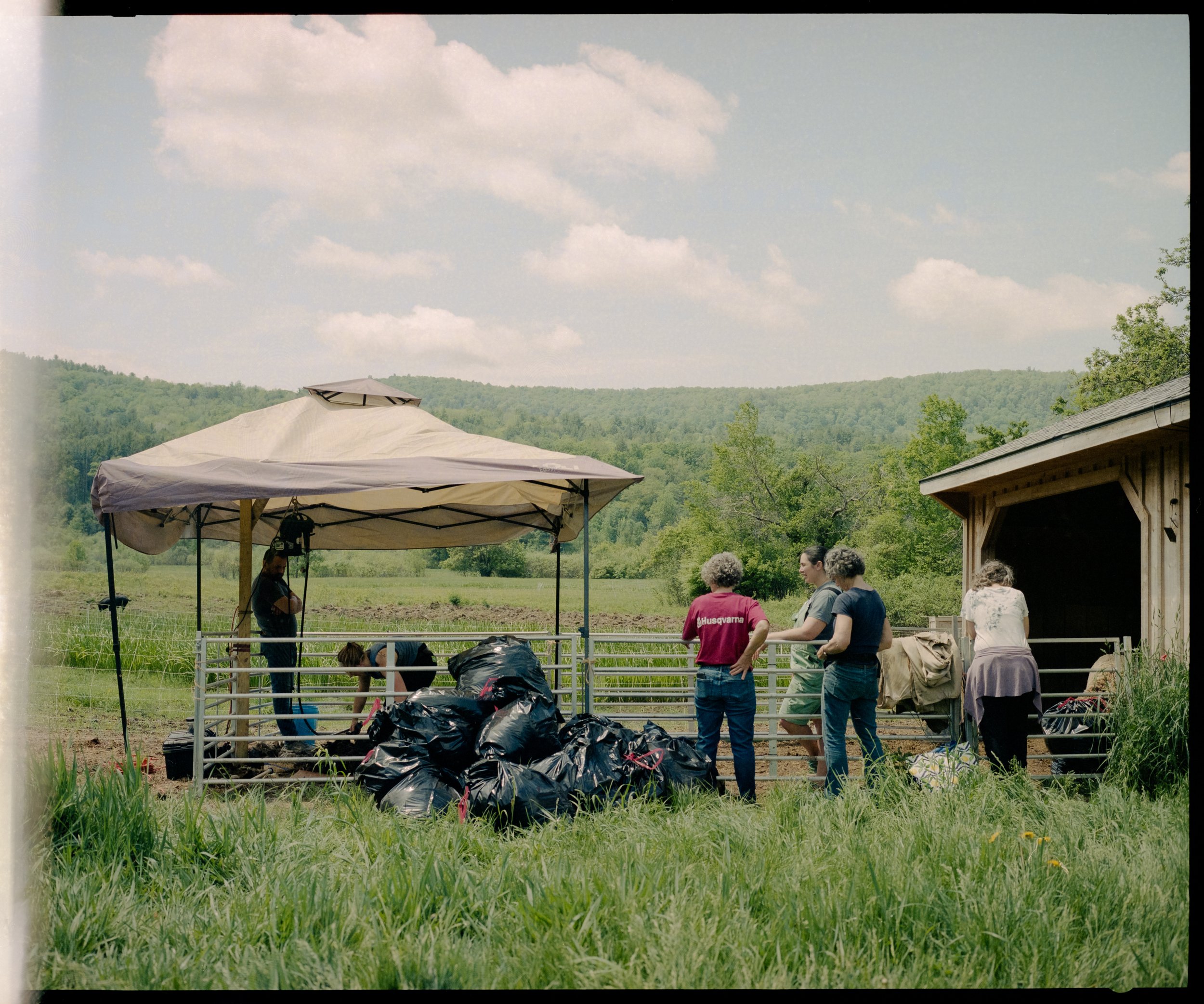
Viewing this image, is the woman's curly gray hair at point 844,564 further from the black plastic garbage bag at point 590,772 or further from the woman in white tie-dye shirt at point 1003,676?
the black plastic garbage bag at point 590,772

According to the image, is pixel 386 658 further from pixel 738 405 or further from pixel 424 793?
pixel 738 405

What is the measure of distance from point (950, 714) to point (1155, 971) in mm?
3713

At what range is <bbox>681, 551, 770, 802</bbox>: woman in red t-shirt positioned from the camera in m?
5.84

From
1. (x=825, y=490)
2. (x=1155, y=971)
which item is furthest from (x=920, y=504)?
(x=1155, y=971)

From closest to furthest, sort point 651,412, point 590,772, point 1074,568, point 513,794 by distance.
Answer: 1. point 513,794
2. point 590,772
3. point 1074,568
4. point 651,412

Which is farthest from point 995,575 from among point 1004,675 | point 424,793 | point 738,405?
point 738,405

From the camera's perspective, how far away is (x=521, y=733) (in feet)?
17.7

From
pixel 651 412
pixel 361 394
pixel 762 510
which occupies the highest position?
pixel 651 412

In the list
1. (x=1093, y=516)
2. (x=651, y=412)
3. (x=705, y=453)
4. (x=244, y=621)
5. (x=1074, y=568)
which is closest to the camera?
(x=244, y=621)

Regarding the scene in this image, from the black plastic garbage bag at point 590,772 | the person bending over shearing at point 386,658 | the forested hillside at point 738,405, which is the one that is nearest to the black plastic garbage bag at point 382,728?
the black plastic garbage bag at point 590,772

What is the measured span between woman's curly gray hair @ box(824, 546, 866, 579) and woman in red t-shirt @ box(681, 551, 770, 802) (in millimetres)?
562

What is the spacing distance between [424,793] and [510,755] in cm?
55

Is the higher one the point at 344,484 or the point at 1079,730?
the point at 344,484

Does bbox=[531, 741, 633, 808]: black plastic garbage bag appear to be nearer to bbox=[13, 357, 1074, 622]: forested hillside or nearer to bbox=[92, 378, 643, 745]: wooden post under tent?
bbox=[92, 378, 643, 745]: wooden post under tent
